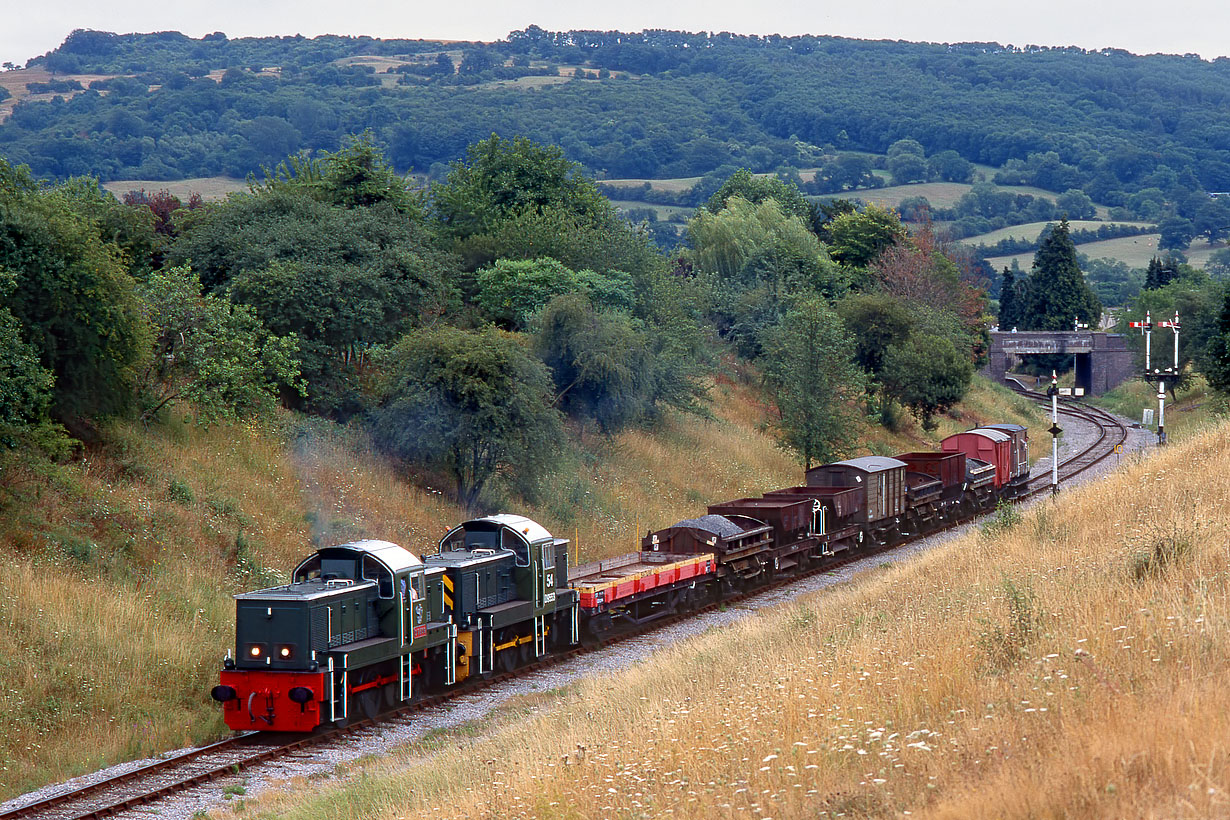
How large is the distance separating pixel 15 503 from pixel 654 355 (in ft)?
88.0

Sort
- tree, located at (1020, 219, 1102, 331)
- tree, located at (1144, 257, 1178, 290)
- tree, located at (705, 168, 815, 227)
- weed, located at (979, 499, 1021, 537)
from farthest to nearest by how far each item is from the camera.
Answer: tree, located at (1144, 257, 1178, 290) → tree, located at (1020, 219, 1102, 331) → tree, located at (705, 168, 815, 227) → weed, located at (979, 499, 1021, 537)

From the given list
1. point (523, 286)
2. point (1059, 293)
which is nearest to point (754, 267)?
point (523, 286)

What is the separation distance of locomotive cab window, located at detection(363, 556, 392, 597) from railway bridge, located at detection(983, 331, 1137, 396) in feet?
300

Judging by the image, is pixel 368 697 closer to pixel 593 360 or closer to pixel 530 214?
pixel 593 360

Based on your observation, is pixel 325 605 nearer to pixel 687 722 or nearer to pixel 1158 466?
pixel 687 722

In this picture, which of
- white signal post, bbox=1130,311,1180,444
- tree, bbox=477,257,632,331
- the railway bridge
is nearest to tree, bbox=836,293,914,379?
white signal post, bbox=1130,311,1180,444

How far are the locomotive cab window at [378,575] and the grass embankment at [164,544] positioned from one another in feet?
11.0

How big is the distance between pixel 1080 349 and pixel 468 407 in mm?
84684

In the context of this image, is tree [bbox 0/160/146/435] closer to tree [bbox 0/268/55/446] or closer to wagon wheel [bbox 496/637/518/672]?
tree [bbox 0/268/55/446]

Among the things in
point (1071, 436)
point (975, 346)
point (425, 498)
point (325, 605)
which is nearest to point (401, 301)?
point (425, 498)

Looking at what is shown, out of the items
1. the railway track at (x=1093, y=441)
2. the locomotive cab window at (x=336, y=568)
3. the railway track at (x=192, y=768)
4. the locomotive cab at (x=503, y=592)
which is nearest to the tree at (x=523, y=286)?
the railway track at (x=1093, y=441)

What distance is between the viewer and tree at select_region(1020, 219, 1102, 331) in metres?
112

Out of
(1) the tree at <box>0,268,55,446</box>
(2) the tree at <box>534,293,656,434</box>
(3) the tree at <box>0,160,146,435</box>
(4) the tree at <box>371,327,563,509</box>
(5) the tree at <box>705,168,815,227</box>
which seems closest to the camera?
(1) the tree at <box>0,268,55,446</box>

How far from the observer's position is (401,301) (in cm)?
3847
